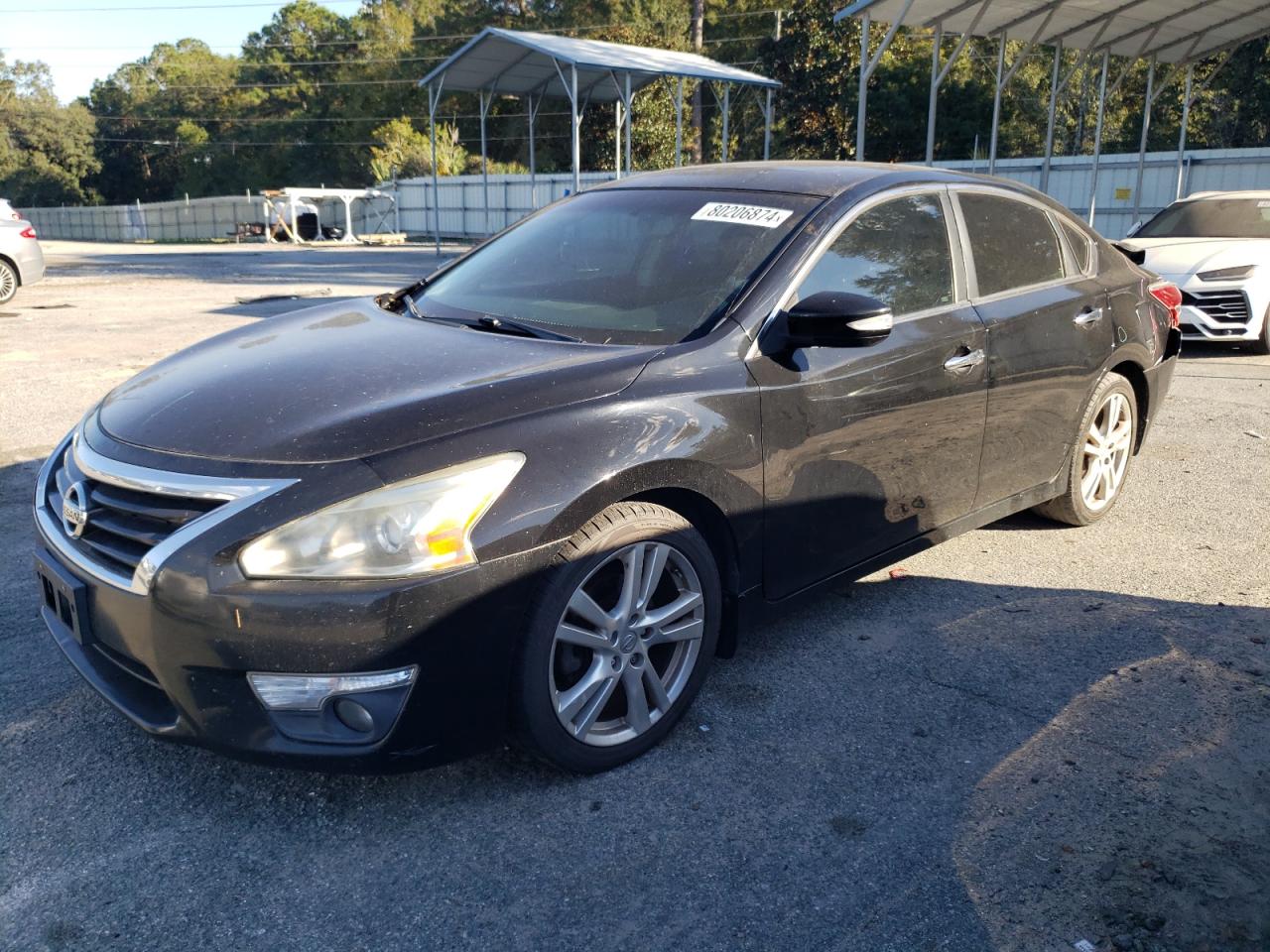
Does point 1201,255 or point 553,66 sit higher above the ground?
point 553,66

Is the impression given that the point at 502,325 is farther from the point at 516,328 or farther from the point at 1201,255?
the point at 1201,255

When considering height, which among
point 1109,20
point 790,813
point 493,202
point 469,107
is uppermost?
point 469,107

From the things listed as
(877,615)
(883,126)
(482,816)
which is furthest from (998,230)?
(883,126)

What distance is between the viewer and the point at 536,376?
2941 mm

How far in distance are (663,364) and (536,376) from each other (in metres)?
0.39

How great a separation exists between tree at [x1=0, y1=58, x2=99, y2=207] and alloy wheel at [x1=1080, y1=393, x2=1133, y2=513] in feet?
296

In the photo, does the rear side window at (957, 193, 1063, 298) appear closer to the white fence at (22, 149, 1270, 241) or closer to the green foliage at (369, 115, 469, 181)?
the white fence at (22, 149, 1270, 241)

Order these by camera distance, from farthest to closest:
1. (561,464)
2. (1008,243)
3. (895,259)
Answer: (1008,243)
(895,259)
(561,464)

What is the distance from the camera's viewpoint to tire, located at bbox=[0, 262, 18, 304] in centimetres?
1409

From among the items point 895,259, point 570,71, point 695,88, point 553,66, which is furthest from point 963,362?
point 695,88

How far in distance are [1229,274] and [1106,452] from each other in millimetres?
6050

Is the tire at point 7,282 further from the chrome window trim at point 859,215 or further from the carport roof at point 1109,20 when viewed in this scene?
the chrome window trim at point 859,215

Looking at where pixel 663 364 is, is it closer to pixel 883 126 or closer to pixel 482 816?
pixel 482 816

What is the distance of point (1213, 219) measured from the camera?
11.1 m
